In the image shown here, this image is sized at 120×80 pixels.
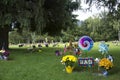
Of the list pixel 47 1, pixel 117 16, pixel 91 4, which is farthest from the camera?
pixel 47 1

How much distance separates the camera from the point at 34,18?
23.4 metres

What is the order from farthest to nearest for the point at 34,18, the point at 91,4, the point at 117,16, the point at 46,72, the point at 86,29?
the point at 86,29
the point at 34,18
the point at 117,16
the point at 91,4
the point at 46,72

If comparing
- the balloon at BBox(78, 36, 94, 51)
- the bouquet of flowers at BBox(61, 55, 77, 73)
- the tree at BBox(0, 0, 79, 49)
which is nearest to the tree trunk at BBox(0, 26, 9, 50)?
the tree at BBox(0, 0, 79, 49)

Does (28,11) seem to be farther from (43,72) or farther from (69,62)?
(69,62)

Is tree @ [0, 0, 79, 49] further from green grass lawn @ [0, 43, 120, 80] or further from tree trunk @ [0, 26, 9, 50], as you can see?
green grass lawn @ [0, 43, 120, 80]

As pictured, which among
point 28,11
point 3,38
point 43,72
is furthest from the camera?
point 3,38

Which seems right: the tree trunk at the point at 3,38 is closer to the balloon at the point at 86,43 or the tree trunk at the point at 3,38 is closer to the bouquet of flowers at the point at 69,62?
the balloon at the point at 86,43

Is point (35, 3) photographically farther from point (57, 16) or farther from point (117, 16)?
point (117, 16)

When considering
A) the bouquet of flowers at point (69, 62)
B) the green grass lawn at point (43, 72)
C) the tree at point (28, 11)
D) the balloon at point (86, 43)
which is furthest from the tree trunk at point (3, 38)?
the bouquet of flowers at point (69, 62)

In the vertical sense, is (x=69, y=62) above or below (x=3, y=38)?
below

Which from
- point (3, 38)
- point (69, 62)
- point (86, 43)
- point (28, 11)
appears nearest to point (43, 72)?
point (69, 62)

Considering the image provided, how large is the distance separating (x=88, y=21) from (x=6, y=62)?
9127 cm

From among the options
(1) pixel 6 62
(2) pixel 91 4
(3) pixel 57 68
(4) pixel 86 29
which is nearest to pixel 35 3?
(2) pixel 91 4

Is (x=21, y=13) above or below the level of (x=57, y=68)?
above
